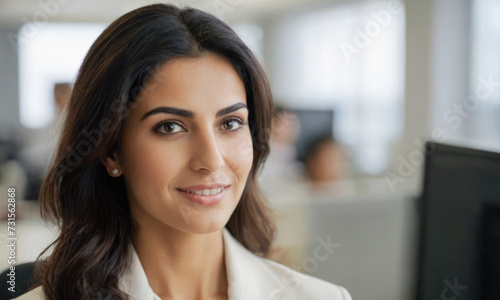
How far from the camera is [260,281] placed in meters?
1.29

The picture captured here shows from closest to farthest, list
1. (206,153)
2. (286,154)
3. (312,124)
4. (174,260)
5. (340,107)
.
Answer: (206,153), (174,260), (312,124), (286,154), (340,107)

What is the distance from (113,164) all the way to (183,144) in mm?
182

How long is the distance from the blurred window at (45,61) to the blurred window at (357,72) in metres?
3.11

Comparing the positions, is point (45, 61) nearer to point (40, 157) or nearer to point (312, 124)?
point (312, 124)

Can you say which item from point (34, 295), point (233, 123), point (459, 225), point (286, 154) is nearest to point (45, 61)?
Result: point (286, 154)

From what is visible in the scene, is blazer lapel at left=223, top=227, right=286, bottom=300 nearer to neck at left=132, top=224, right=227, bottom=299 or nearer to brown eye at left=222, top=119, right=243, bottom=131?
neck at left=132, top=224, right=227, bottom=299

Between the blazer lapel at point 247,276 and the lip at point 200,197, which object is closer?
the lip at point 200,197

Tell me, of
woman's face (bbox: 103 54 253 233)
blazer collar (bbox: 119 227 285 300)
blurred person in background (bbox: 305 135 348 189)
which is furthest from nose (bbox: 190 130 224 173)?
blurred person in background (bbox: 305 135 348 189)

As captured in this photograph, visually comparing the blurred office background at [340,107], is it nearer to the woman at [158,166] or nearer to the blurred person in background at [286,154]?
the blurred person in background at [286,154]

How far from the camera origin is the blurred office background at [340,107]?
2248mm

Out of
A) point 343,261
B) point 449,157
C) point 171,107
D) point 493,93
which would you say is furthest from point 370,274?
point 493,93

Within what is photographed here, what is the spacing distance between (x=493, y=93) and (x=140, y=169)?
4.91m

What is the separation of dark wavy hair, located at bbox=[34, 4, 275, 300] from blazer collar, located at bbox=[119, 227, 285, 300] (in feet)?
0.08

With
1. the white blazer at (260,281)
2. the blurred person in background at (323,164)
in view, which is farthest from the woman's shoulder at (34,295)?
the blurred person in background at (323,164)
